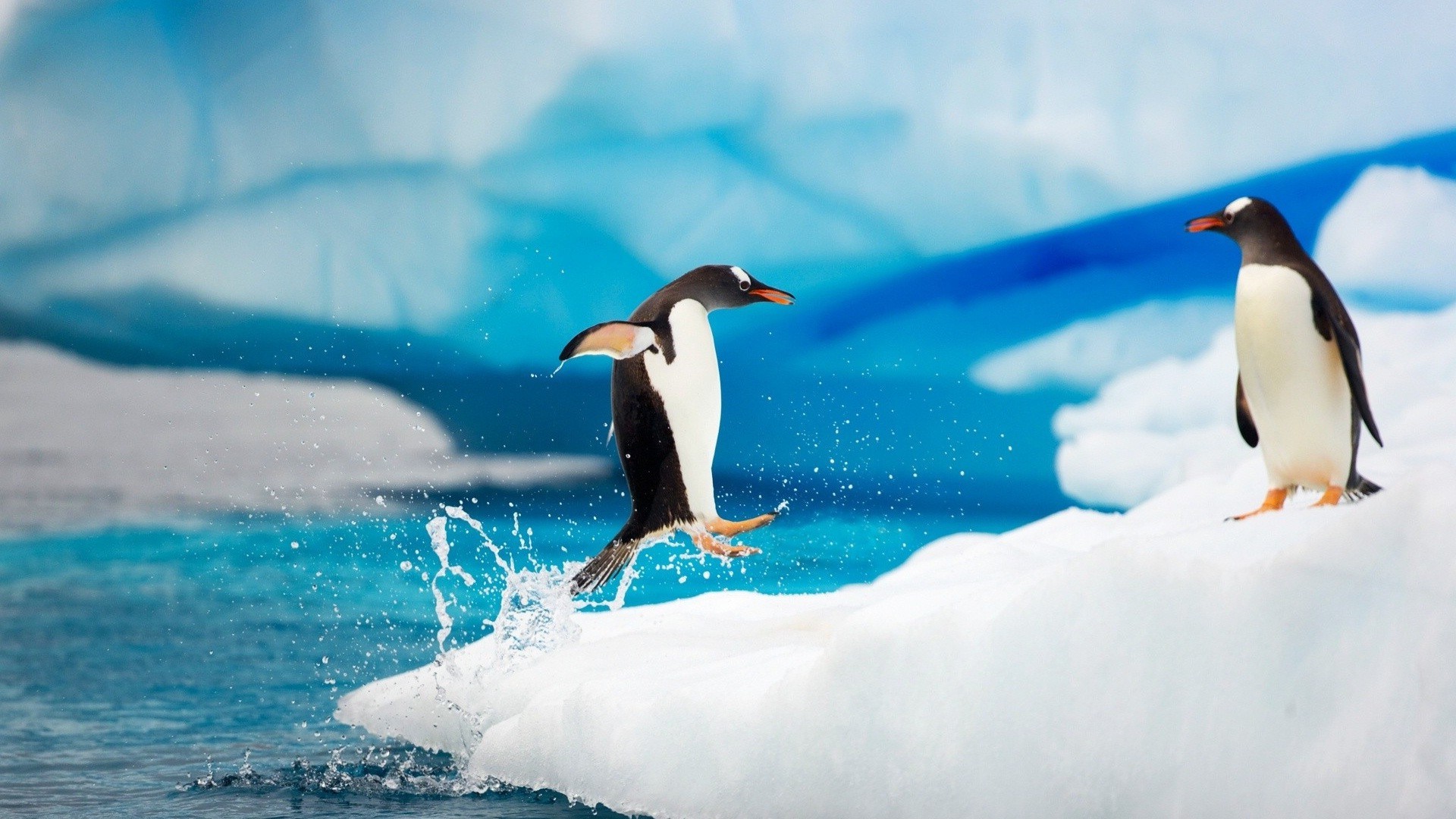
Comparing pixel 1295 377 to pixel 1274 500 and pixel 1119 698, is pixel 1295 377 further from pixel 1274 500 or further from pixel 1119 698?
pixel 1119 698

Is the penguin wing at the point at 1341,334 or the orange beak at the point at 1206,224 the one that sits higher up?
the orange beak at the point at 1206,224

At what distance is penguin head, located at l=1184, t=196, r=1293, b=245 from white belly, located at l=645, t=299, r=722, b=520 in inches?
56.9

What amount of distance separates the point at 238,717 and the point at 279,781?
1.56m

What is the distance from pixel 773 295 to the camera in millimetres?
3252

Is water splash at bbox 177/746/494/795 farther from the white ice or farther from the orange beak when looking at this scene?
the orange beak

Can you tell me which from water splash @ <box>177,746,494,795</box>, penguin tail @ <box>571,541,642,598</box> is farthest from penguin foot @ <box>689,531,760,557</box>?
water splash @ <box>177,746,494,795</box>

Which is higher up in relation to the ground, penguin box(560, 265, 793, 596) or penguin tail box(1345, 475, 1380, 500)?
penguin box(560, 265, 793, 596)

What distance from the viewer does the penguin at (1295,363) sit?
309cm

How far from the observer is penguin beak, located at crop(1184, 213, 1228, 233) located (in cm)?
331

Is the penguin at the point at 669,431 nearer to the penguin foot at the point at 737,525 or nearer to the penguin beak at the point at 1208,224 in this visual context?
the penguin foot at the point at 737,525

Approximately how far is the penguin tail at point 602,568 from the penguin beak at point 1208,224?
1855 millimetres

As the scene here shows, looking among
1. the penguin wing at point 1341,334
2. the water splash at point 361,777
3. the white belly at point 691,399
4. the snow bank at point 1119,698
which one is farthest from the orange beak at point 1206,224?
the water splash at point 361,777

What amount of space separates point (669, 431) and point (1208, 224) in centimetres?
167

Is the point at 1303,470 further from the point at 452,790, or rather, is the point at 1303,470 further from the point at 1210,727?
the point at 452,790
